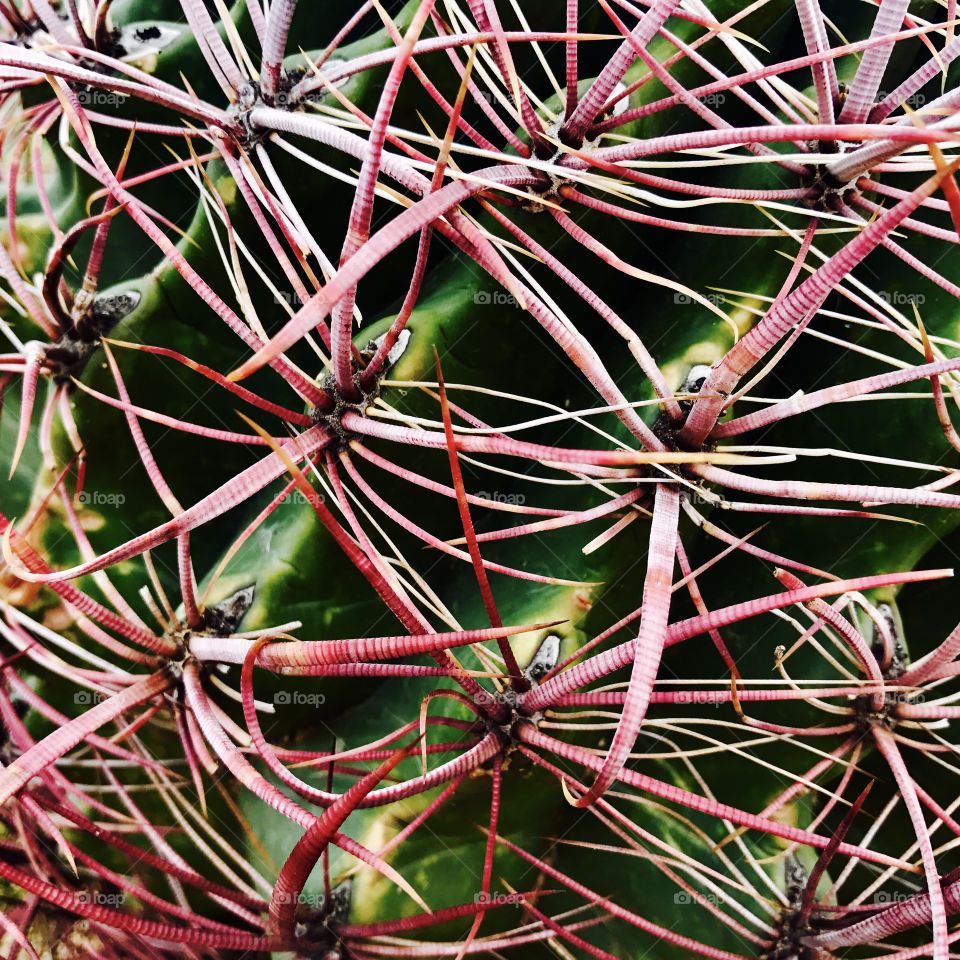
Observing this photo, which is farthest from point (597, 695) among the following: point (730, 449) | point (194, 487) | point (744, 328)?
point (194, 487)

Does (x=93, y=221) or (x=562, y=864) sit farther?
(x=562, y=864)

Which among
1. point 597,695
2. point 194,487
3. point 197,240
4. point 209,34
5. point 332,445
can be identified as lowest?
point 597,695

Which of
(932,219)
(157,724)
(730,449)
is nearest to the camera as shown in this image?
(730,449)

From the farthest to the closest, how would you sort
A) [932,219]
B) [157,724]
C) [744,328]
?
[157,724]
[932,219]
[744,328]

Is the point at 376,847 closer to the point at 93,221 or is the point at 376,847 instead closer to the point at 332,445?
the point at 332,445

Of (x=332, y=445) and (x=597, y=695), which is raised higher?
(x=332, y=445)

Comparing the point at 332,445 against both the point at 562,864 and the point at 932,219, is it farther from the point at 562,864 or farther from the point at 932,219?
the point at 932,219
